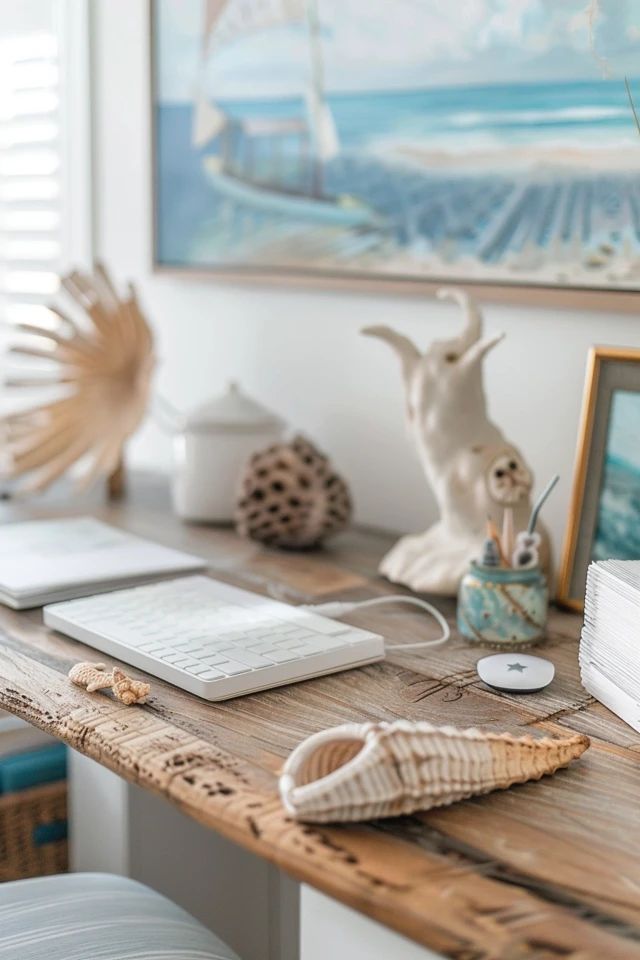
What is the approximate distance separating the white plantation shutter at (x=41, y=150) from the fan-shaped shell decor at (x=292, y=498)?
0.77m

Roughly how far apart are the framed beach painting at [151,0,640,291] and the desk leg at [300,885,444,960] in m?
0.76

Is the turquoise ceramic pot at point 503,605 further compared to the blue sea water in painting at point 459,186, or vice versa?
the blue sea water in painting at point 459,186

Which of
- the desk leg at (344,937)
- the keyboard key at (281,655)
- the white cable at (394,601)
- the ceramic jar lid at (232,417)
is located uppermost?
the ceramic jar lid at (232,417)

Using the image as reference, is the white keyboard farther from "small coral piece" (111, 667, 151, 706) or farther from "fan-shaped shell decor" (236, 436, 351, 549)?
"fan-shaped shell decor" (236, 436, 351, 549)

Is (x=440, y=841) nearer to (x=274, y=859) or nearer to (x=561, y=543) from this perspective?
(x=274, y=859)

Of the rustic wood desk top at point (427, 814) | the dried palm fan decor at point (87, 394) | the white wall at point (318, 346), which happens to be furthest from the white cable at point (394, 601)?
the dried palm fan decor at point (87, 394)

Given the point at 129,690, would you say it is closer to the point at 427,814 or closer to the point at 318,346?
the point at 427,814

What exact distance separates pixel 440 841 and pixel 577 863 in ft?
0.28

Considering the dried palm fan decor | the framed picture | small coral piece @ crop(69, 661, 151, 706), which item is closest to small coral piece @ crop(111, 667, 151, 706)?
small coral piece @ crop(69, 661, 151, 706)

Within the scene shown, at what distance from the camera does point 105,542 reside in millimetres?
1418

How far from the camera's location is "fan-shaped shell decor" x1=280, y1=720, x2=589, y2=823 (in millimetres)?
754

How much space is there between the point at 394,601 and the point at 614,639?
0.35 m

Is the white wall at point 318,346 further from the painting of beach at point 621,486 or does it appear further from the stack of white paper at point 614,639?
the stack of white paper at point 614,639

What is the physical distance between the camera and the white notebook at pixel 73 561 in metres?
1.23
